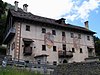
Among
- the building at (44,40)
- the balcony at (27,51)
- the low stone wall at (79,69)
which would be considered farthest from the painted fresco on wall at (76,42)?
the low stone wall at (79,69)

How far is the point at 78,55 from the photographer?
3716 centimetres

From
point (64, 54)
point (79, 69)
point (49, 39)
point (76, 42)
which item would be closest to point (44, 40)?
A: point (49, 39)

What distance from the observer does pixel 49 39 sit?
3409 cm

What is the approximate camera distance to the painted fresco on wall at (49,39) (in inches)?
1325

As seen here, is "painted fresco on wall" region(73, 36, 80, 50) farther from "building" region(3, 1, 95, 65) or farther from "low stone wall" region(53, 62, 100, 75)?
"low stone wall" region(53, 62, 100, 75)

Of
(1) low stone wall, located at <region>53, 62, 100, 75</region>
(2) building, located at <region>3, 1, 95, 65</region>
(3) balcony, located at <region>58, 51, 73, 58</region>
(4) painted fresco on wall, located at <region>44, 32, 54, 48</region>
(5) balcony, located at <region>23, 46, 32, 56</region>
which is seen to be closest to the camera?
(1) low stone wall, located at <region>53, 62, 100, 75</region>

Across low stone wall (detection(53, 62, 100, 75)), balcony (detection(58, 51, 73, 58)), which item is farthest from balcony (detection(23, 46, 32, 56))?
low stone wall (detection(53, 62, 100, 75))

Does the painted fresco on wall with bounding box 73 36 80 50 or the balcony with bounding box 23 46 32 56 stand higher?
the painted fresco on wall with bounding box 73 36 80 50

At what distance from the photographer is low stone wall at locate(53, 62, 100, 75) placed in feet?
54.6

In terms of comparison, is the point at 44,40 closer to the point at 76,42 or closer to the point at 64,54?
the point at 64,54

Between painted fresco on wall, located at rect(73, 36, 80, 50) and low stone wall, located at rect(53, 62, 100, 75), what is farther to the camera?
painted fresco on wall, located at rect(73, 36, 80, 50)

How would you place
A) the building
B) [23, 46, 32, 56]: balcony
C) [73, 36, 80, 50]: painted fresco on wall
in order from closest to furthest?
1. [23, 46, 32, 56]: balcony
2. the building
3. [73, 36, 80, 50]: painted fresco on wall

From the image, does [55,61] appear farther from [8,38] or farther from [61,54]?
[8,38]

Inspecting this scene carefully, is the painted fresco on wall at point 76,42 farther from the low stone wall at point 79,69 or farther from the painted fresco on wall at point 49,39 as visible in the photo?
the low stone wall at point 79,69
